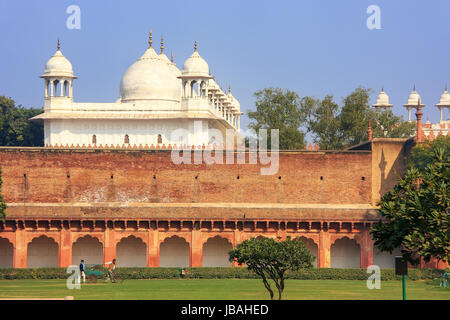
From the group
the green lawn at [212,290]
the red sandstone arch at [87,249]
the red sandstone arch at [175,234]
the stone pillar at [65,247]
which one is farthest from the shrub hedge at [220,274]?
the red sandstone arch at [87,249]

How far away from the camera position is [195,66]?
2087 inches

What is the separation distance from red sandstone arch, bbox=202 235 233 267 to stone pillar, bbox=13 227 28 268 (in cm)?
776

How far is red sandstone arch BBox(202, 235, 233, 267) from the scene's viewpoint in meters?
45.3

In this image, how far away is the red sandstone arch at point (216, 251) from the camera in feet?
149

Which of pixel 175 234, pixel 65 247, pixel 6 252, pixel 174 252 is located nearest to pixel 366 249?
pixel 175 234

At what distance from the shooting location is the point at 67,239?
143 ft

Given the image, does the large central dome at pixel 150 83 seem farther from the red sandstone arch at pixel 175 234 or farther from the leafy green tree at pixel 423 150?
the leafy green tree at pixel 423 150

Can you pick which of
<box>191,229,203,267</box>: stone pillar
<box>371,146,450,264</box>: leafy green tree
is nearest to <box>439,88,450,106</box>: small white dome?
<box>191,229,203,267</box>: stone pillar

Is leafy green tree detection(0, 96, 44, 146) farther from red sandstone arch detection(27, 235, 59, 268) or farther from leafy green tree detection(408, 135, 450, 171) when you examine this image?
leafy green tree detection(408, 135, 450, 171)

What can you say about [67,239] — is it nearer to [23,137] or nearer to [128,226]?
[128,226]

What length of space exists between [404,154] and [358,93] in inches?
583

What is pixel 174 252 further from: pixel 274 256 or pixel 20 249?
pixel 274 256

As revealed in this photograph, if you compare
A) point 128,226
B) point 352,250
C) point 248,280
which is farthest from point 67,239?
point 352,250
